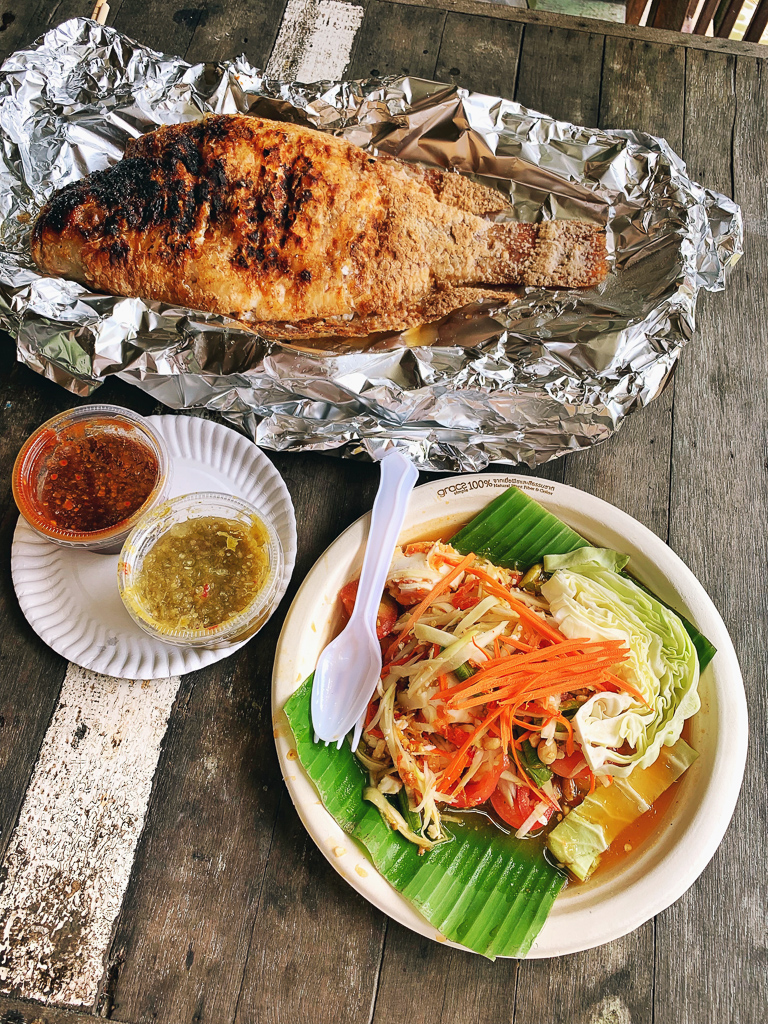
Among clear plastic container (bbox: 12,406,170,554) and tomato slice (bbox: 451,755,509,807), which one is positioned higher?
clear plastic container (bbox: 12,406,170,554)

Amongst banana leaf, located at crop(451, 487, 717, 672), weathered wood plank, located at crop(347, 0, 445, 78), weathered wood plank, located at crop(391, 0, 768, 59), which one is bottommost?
banana leaf, located at crop(451, 487, 717, 672)

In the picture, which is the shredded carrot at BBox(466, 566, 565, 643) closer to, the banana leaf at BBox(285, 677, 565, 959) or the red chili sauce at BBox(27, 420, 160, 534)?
the banana leaf at BBox(285, 677, 565, 959)

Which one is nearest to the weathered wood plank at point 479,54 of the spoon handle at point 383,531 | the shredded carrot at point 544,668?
the spoon handle at point 383,531

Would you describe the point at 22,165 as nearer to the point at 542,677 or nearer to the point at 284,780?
the point at 284,780

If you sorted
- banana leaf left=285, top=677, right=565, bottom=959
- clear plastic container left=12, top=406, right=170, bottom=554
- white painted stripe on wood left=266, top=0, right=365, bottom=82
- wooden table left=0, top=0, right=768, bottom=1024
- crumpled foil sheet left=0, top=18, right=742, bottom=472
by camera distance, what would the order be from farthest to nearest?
white painted stripe on wood left=266, top=0, right=365, bottom=82, crumpled foil sheet left=0, top=18, right=742, bottom=472, clear plastic container left=12, top=406, right=170, bottom=554, wooden table left=0, top=0, right=768, bottom=1024, banana leaf left=285, top=677, right=565, bottom=959

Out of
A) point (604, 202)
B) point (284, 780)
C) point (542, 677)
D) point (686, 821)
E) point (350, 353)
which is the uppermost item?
point (604, 202)

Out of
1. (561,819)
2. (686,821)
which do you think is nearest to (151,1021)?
(561,819)

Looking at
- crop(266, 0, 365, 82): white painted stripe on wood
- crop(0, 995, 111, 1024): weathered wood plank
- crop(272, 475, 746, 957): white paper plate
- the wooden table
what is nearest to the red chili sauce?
the wooden table
